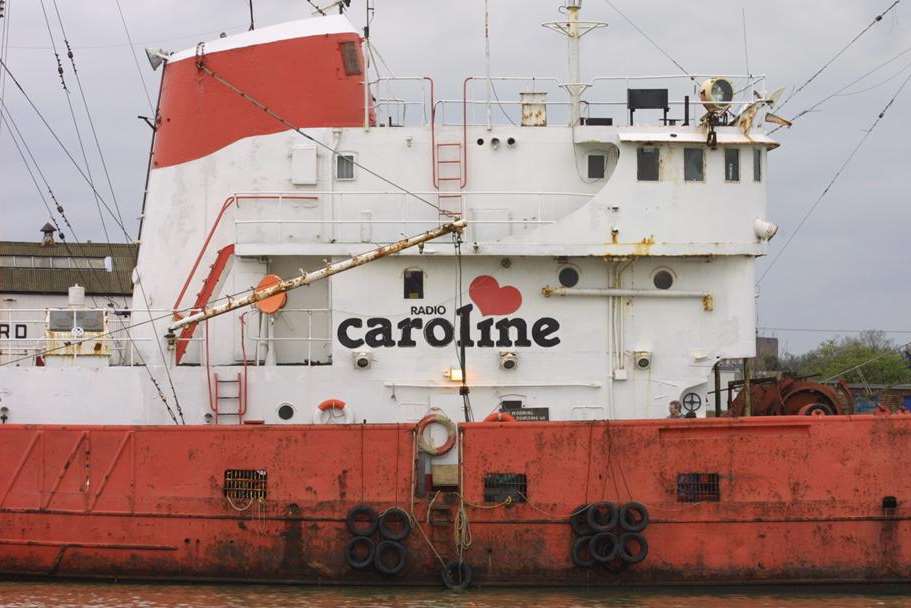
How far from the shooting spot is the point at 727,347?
57.7ft

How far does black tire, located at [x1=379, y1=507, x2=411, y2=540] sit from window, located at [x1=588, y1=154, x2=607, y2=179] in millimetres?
5450

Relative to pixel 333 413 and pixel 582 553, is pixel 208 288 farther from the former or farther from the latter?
pixel 582 553

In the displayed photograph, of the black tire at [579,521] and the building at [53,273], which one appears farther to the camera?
the building at [53,273]

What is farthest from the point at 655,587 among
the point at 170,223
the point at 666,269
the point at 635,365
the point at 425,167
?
the point at 170,223

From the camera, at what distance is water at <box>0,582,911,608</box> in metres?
14.9

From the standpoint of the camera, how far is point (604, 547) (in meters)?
15.5

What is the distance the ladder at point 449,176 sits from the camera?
700 inches

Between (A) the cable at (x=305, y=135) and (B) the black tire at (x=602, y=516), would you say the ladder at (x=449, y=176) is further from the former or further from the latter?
(B) the black tire at (x=602, y=516)

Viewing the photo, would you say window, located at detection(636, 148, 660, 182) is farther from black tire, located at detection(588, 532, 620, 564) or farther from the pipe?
black tire, located at detection(588, 532, 620, 564)

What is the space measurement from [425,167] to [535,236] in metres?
1.82

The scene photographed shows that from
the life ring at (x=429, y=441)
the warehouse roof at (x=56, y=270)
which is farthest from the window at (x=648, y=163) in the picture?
the warehouse roof at (x=56, y=270)

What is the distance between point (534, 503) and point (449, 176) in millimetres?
4704

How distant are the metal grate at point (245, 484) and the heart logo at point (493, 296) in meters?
3.63

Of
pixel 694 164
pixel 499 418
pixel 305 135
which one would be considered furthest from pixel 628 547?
pixel 305 135
